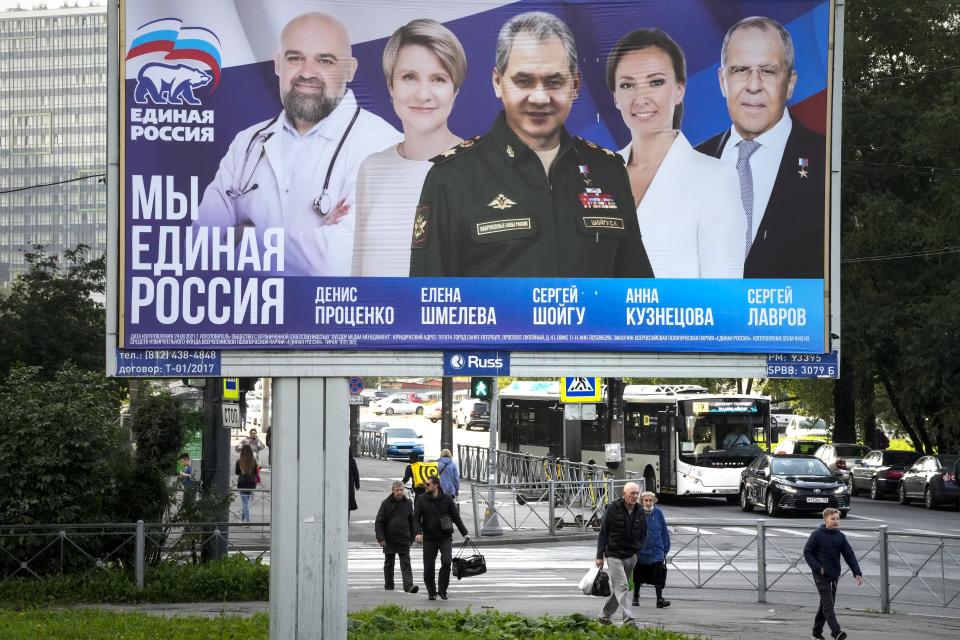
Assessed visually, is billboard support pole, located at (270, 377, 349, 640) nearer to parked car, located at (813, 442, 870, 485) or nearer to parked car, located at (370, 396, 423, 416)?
parked car, located at (813, 442, 870, 485)

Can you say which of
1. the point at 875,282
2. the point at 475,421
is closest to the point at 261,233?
the point at 875,282

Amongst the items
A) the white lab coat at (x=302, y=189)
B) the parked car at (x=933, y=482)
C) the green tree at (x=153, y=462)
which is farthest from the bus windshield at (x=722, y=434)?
the white lab coat at (x=302, y=189)

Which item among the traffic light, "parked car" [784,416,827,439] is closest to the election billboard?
the traffic light

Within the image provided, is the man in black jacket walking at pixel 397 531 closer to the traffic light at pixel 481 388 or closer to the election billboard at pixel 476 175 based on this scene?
the election billboard at pixel 476 175

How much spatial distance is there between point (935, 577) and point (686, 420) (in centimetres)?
1645

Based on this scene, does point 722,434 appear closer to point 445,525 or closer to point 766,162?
point 445,525

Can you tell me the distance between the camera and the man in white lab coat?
35.3 ft

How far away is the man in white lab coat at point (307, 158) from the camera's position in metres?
10.8

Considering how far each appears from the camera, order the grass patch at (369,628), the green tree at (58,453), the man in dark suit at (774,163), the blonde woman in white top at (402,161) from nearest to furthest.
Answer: the blonde woman in white top at (402,161), the man in dark suit at (774,163), the grass patch at (369,628), the green tree at (58,453)

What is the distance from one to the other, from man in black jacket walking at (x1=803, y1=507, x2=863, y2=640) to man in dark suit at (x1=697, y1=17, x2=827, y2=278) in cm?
423

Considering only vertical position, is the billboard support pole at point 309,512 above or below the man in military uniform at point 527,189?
below

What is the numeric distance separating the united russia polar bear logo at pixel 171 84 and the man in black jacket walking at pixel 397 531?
9056mm

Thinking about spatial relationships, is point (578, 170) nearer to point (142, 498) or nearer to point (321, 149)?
point (321, 149)

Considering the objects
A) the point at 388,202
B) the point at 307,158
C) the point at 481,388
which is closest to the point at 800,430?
the point at 481,388
